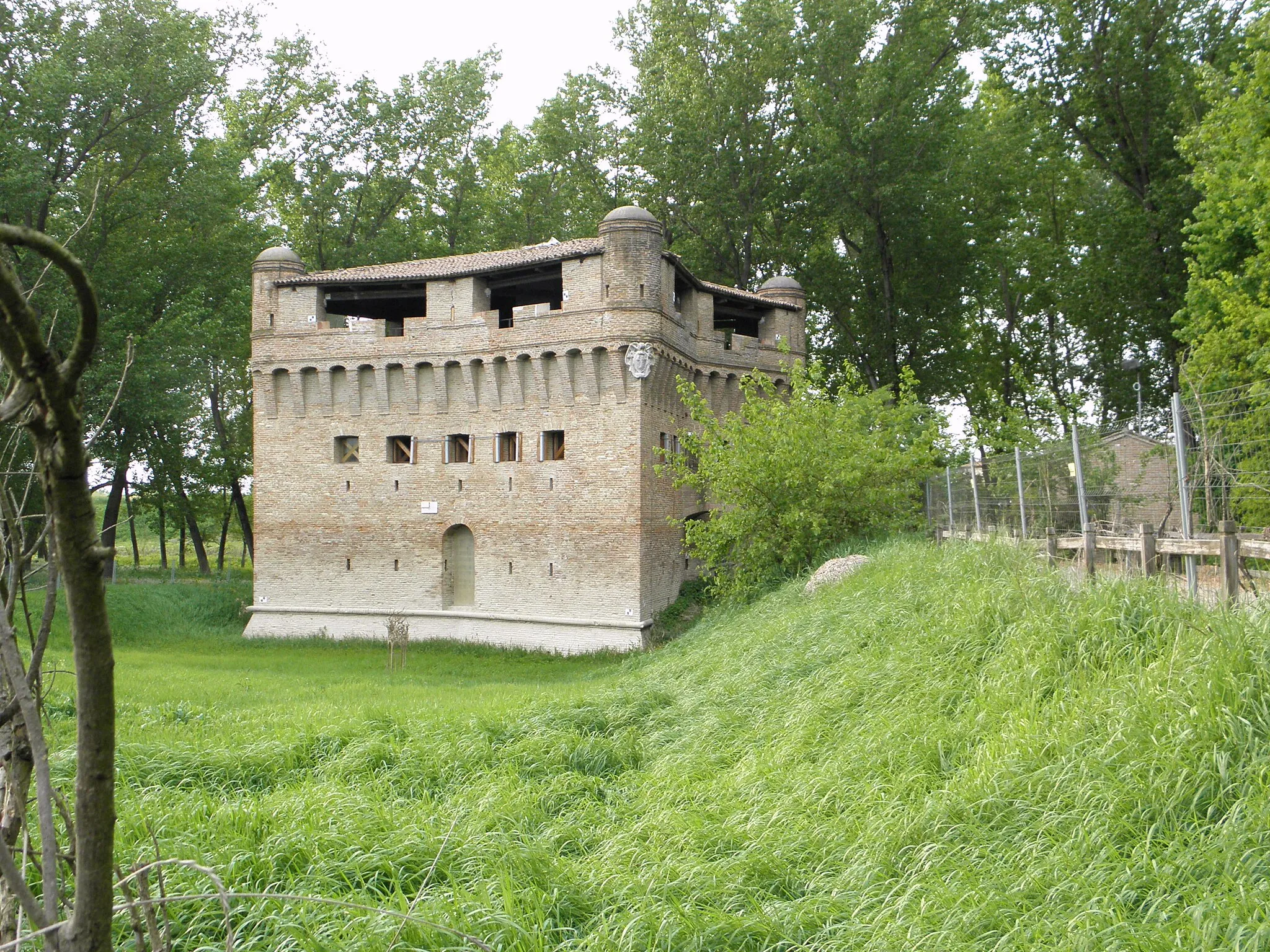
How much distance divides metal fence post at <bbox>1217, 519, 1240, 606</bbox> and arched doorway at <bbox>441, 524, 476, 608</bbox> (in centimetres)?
1690

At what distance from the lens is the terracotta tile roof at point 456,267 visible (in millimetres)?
19703

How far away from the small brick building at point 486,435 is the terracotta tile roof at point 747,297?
8cm

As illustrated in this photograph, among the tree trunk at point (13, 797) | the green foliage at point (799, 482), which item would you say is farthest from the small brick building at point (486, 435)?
the tree trunk at point (13, 797)

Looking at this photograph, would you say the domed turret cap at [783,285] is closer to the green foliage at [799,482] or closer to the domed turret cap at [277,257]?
the green foliage at [799,482]

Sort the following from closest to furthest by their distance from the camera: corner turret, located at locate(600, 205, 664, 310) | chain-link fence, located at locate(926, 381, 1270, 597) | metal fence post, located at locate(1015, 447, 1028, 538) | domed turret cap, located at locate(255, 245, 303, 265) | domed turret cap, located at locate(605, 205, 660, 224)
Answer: chain-link fence, located at locate(926, 381, 1270, 597) → metal fence post, located at locate(1015, 447, 1028, 538) → corner turret, located at locate(600, 205, 664, 310) → domed turret cap, located at locate(605, 205, 660, 224) → domed turret cap, located at locate(255, 245, 303, 265)

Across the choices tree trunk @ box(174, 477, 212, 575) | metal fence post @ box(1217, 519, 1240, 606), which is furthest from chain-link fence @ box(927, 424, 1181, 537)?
tree trunk @ box(174, 477, 212, 575)

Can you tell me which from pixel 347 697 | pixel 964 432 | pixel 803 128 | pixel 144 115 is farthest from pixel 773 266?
pixel 347 697

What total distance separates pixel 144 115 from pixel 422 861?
23019mm

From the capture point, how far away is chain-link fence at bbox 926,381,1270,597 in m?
7.14

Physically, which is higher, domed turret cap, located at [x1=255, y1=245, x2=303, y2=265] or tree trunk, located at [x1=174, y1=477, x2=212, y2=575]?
domed turret cap, located at [x1=255, y1=245, x2=303, y2=265]

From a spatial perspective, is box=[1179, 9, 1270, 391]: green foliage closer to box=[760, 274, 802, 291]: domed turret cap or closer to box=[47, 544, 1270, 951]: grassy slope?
box=[760, 274, 802, 291]: domed turret cap

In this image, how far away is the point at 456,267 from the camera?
68.7 feet

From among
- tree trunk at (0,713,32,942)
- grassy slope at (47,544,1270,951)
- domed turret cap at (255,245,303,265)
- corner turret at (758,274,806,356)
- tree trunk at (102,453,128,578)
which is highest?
domed turret cap at (255,245,303,265)

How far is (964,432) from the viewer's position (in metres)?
23.6
